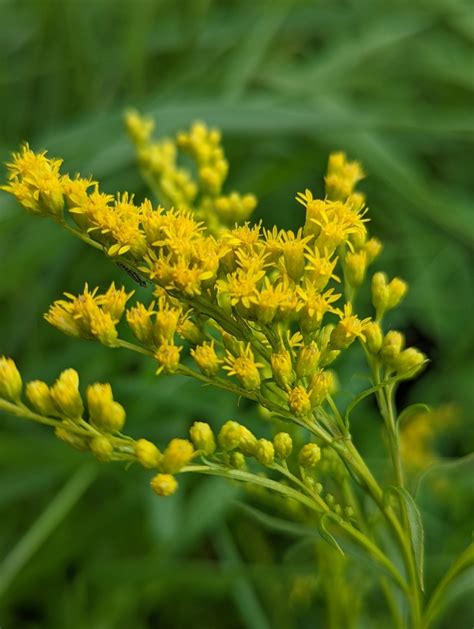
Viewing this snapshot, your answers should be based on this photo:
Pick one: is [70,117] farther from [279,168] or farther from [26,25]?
[279,168]

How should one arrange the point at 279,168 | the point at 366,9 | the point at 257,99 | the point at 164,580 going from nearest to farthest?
the point at 164,580, the point at 279,168, the point at 257,99, the point at 366,9

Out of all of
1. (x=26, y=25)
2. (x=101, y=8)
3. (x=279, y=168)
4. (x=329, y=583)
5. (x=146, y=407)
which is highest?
(x=101, y=8)

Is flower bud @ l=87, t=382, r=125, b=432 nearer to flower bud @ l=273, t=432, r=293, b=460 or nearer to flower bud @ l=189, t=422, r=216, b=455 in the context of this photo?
flower bud @ l=189, t=422, r=216, b=455

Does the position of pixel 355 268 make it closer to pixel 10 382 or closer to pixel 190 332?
pixel 190 332

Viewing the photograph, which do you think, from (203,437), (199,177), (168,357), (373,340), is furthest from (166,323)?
(199,177)

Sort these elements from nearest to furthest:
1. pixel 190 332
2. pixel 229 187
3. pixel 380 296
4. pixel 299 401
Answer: pixel 299 401 → pixel 190 332 → pixel 380 296 → pixel 229 187

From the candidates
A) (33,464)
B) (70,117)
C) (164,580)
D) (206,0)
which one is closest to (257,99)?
(206,0)

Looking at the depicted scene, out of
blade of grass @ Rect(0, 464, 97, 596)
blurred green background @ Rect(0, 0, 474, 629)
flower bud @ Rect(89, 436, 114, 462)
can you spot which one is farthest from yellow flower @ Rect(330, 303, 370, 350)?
blade of grass @ Rect(0, 464, 97, 596)
